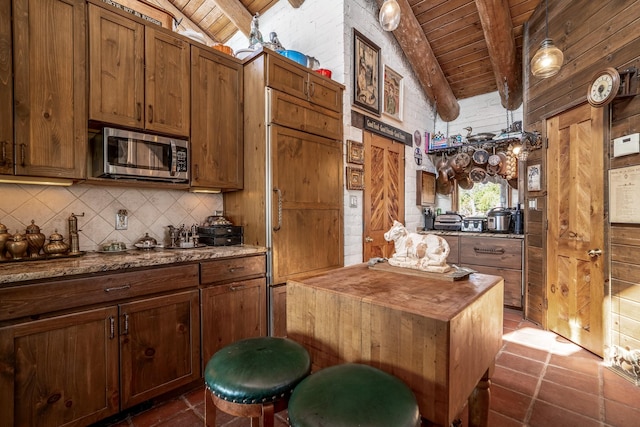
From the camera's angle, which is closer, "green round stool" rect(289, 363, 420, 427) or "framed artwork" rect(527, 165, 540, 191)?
"green round stool" rect(289, 363, 420, 427)

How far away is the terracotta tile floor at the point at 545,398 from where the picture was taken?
1.78m

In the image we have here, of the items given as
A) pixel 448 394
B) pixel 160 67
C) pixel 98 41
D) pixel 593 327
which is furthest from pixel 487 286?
Result: pixel 98 41

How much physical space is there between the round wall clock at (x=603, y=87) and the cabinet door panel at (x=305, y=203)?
214cm

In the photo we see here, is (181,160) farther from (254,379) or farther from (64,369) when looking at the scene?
(254,379)

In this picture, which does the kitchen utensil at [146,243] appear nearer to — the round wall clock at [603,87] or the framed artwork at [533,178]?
the round wall clock at [603,87]

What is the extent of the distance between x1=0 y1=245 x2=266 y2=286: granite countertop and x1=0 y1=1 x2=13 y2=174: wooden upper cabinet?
55 cm

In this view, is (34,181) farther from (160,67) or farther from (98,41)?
(160,67)

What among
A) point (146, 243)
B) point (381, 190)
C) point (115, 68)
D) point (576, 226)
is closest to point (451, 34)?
point (381, 190)

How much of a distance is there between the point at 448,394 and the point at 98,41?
105 inches

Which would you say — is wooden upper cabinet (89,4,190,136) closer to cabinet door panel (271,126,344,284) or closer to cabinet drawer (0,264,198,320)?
cabinet door panel (271,126,344,284)

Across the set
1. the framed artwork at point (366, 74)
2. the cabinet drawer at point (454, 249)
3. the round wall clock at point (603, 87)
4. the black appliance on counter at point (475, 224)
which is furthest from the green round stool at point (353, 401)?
the black appliance on counter at point (475, 224)

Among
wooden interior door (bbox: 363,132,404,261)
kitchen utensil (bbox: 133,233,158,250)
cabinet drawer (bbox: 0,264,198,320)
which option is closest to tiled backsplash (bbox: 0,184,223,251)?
kitchen utensil (bbox: 133,233,158,250)

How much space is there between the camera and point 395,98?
4117 mm

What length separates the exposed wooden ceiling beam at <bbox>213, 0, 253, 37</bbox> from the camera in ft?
11.5
